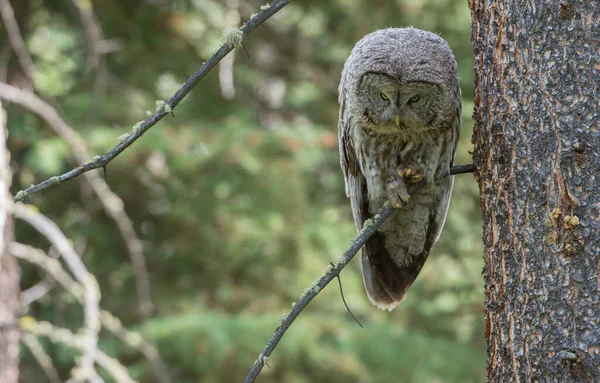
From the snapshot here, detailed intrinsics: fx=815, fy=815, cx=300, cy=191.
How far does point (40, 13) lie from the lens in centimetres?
662

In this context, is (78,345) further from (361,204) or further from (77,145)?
(361,204)

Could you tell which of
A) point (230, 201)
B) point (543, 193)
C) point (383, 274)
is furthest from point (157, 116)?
point (230, 201)

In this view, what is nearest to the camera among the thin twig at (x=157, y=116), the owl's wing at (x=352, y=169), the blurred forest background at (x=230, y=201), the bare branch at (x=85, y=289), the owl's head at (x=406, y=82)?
the thin twig at (x=157, y=116)

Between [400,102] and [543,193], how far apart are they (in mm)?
930

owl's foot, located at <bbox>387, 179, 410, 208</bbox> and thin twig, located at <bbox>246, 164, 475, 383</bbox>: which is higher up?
owl's foot, located at <bbox>387, 179, 410, 208</bbox>

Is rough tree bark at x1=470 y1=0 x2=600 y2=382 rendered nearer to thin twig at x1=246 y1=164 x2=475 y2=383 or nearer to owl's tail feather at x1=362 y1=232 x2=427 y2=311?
thin twig at x1=246 y1=164 x2=475 y2=383

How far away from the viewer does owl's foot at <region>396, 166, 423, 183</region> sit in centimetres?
292

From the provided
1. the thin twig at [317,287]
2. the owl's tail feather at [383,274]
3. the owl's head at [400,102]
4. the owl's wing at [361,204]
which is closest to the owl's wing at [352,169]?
the owl's wing at [361,204]

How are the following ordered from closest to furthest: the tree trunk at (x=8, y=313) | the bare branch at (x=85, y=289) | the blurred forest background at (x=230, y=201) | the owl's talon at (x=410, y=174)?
the owl's talon at (x=410, y=174)
the bare branch at (x=85, y=289)
the tree trunk at (x=8, y=313)
the blurred forest background at (x=230, y=201)

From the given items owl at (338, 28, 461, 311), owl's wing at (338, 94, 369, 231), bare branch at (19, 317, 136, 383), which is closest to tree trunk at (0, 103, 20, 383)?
bare branch at (19, 317, 136, 383)

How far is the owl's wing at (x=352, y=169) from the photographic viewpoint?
3.20 meters

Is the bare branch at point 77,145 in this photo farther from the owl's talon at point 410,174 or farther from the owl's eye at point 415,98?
the owl's eye at point 415,98

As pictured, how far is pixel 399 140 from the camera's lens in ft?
9.74

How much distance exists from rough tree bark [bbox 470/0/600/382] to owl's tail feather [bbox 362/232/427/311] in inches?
42.6
